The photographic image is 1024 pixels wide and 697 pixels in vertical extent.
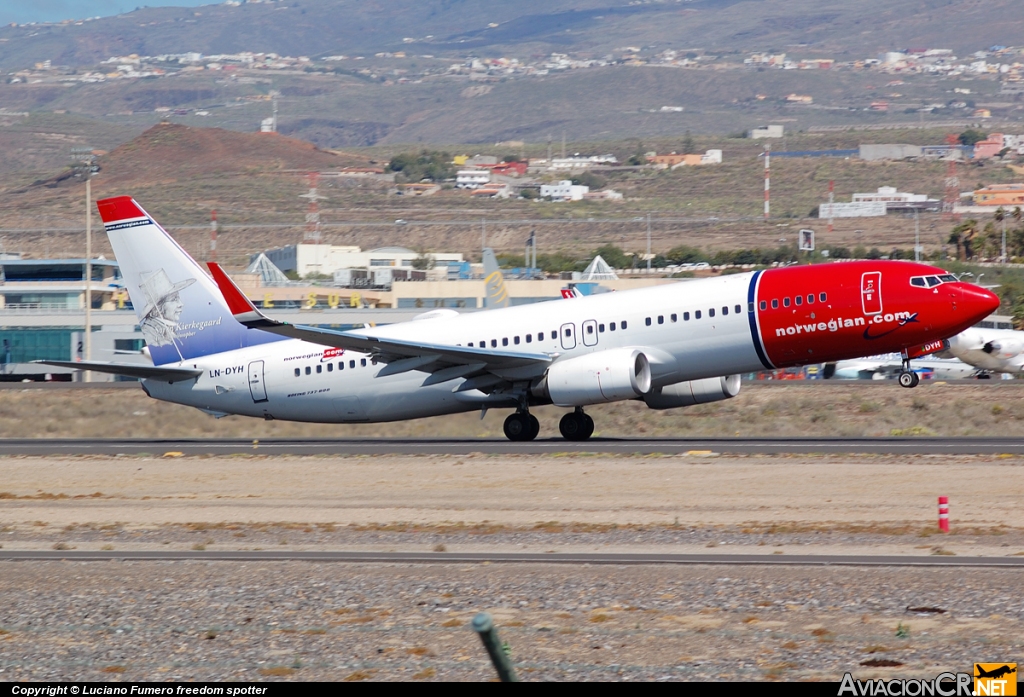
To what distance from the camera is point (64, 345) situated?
3275 inches

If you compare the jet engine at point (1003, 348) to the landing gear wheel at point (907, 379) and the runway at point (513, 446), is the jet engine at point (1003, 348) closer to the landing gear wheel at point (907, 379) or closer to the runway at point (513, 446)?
the runway at point (513, 446)

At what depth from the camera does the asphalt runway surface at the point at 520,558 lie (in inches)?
659

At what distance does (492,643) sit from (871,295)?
2414cm

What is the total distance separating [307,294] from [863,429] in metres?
58.6

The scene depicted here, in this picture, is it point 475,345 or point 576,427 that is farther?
point 576,427

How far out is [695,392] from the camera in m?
33.2

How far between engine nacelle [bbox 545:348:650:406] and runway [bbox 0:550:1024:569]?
1282 centimetres

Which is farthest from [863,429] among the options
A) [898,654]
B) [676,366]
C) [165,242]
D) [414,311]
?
[414,311]

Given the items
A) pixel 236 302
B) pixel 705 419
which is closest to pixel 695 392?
pixel 705 419

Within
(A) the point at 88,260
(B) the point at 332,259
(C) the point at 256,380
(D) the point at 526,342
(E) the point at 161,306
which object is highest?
(B) the point at 332,259

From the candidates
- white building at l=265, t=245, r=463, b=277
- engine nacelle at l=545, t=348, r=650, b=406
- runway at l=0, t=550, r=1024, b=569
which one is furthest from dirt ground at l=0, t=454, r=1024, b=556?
white building at l=265, t=245, r=463, b=277

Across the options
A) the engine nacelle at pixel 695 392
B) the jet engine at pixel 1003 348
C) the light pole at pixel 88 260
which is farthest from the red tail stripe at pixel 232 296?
the jet engine at pixel 1003 348

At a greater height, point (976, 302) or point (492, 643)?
point (976, 302)

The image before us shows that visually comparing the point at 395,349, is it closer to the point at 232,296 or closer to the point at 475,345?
the point at 475,345
